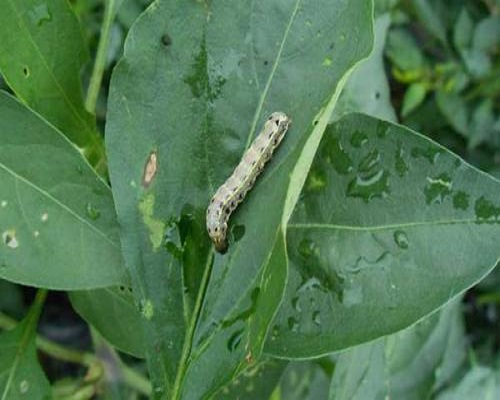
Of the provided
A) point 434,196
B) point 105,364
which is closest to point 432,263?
point 434,196

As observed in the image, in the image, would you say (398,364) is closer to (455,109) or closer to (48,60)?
(48,60)

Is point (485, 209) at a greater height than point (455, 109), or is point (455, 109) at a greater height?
point (485, 209)

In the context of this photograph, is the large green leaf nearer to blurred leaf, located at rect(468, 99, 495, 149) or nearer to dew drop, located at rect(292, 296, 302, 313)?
dew drop, located at rect(292, 296, 302, 313)

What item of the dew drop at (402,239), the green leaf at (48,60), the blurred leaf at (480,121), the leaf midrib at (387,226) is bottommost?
the blurred leaf at (480,121)

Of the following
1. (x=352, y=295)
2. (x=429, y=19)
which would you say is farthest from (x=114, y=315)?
(x=429, y=19)

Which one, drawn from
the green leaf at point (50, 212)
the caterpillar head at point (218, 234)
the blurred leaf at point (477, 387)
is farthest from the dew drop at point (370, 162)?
the blurred leaf at point (477, 387)

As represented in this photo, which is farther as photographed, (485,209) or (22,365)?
(22,365)

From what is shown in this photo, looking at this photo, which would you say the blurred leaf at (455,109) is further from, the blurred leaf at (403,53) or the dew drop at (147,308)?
the dew drop at (147,308)

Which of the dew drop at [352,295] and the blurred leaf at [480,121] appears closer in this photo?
the dew drop at [352,295]
